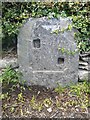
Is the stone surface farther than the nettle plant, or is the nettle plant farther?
the nettle plant

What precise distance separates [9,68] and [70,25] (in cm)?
91

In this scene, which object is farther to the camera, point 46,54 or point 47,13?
point 47,13

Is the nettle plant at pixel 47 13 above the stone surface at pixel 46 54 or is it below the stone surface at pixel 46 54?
above

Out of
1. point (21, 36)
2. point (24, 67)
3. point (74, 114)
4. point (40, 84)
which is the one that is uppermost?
point (21, 36)

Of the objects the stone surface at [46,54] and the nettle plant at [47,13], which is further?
the nettle plant at [47,13]

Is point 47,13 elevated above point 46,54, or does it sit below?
above

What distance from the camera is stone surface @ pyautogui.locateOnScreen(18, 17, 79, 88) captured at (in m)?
3.03

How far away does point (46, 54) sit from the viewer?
3.10 m

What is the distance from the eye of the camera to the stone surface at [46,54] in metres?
3.03

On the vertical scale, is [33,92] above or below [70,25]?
below

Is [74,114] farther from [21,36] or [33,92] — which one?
[21,36]

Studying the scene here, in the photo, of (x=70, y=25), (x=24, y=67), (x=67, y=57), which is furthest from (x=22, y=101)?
(x=70, y=25)

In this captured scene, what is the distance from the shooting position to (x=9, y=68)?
131 inches

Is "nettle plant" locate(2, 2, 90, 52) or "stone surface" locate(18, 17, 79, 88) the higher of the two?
"nettle plant" locate(2, 2, 90, 52)
